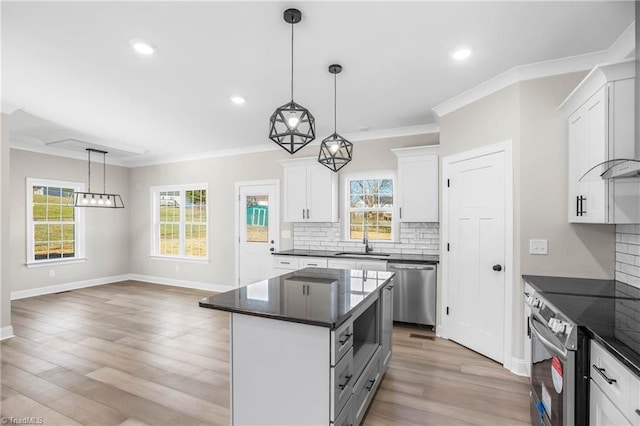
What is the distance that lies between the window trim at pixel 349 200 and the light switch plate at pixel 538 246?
212 cm

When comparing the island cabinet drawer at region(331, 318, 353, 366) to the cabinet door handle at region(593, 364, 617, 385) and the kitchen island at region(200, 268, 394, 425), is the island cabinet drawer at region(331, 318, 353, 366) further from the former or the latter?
the cabinet door handle at region(593, 364, 617, 385)

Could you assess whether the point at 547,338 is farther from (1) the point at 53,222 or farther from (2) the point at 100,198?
(1) the point at 53,222

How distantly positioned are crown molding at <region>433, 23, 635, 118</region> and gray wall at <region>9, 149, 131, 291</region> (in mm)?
7112

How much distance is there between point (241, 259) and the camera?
6086mm

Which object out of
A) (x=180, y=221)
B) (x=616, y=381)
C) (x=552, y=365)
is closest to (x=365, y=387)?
(x=552, y=365)

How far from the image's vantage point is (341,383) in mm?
1780

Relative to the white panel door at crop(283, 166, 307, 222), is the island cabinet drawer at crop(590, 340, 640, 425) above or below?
below

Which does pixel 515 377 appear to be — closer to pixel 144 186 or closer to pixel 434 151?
pixel 434 151

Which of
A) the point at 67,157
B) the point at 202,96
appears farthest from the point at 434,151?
the point at 67,157

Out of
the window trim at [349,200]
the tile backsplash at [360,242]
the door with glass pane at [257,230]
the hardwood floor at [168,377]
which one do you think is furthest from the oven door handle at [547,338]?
the door with glass pane at [257,230]

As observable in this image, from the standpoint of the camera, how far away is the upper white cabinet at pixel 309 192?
505cm

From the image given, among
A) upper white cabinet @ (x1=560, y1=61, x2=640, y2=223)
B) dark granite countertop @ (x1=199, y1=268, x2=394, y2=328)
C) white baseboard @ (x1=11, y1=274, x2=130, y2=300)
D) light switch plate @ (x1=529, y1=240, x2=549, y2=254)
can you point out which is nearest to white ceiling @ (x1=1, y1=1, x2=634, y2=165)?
upper white cabinet @ (x1=560, y1=61, x2=640, y2=223)

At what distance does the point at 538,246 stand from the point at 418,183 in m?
1.74

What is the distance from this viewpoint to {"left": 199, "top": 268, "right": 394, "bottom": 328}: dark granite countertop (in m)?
1.73
